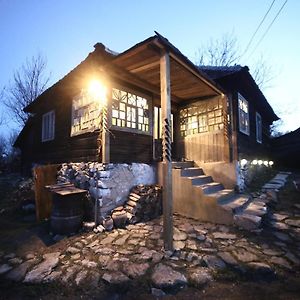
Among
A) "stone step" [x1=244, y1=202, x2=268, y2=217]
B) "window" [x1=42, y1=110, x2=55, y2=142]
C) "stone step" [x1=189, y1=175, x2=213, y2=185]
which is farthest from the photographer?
"window" [x1=42, y1=110, x2=55, y2=142]

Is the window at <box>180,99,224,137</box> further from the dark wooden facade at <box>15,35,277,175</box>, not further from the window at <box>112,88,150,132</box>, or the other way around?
the window at <box>112,88,150,132</box>

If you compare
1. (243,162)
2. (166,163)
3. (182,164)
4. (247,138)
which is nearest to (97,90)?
(166,163)

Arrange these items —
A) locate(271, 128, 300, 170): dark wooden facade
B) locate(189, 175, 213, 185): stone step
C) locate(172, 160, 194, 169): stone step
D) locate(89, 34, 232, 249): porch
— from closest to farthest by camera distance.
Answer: locate(89, 34, 232, 249): porch
locate(189, 175, 213, 185): stone step
locate(172, 160, 194, 169): stone step
locate(271, 128, 300, 170): dark wooden facade

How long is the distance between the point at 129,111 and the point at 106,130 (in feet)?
4.29

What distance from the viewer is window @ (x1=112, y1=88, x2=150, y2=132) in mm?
6906

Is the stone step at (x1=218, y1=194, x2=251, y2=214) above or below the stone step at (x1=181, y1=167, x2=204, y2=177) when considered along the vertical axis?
below

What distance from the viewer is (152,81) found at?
24.2 feet

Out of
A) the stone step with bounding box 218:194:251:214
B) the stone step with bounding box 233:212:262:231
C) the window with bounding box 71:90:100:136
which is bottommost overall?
the stone step with bounding box 233:212:262:231

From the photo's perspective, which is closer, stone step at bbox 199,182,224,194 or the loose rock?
the loose rock

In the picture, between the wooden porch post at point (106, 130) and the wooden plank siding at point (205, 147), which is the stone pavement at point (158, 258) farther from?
the wooden plank siding at point (205, 147)

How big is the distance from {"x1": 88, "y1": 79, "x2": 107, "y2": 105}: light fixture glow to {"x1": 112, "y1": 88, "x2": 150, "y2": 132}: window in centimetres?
37

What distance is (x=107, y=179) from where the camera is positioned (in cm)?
616

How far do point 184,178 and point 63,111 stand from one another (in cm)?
584

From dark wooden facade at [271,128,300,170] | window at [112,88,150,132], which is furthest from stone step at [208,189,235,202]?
dark wooden facade at [271,128,300,170]
